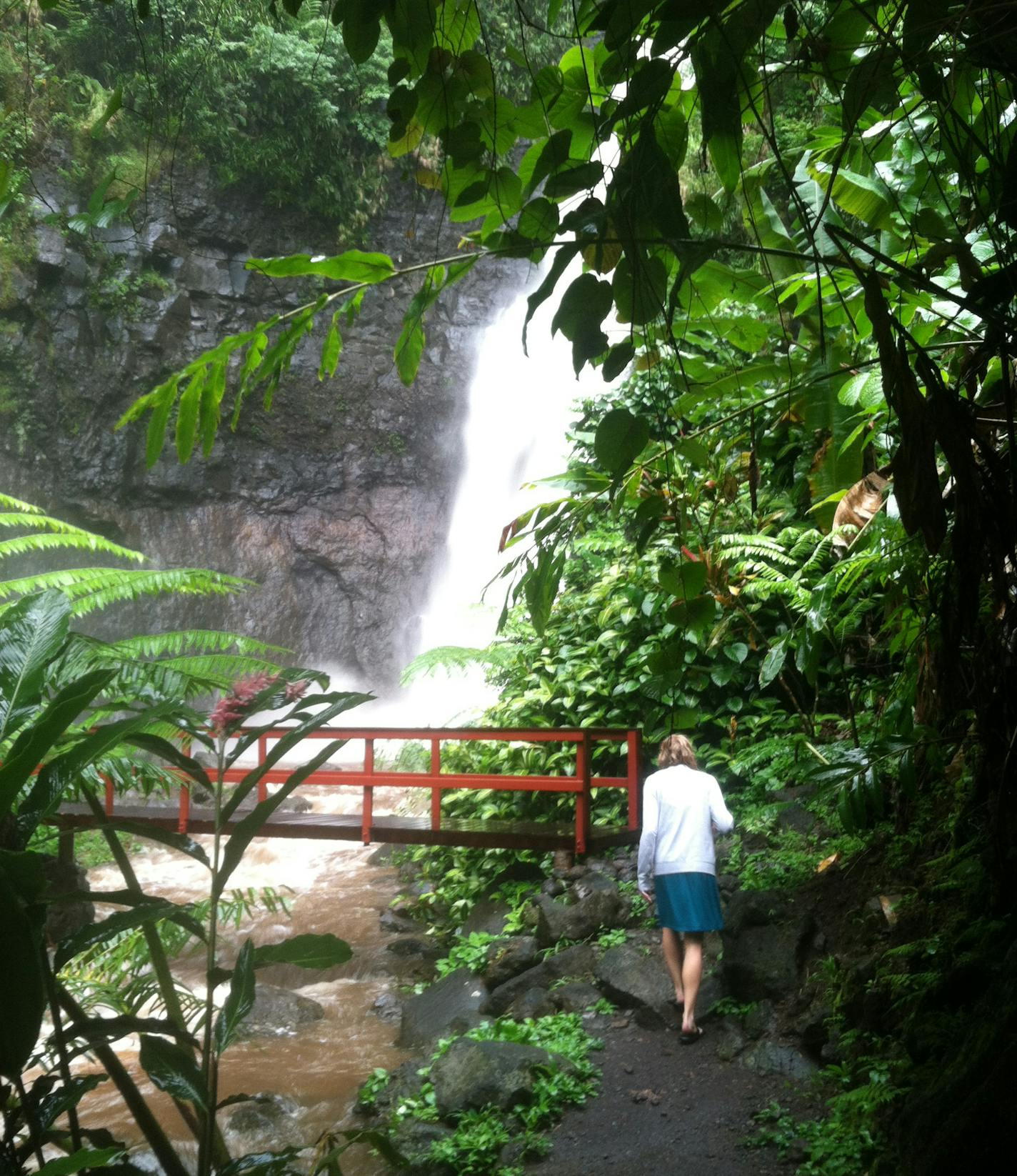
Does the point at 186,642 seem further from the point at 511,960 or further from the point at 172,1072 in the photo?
the point at 172,1072

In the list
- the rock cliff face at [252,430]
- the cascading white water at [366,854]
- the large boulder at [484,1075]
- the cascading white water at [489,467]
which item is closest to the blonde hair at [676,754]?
the cascading white water at [366,854]

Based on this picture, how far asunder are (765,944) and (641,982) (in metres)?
0.65

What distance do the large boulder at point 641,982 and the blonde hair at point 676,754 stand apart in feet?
3.28

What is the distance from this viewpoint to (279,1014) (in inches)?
210

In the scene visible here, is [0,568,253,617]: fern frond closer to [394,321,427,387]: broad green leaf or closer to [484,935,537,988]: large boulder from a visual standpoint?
[484,935,537,988]: large boulder

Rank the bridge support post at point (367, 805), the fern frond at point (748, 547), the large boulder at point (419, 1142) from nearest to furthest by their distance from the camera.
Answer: the large boulder at point (419, 1142) → the fern frond at point (748, 547) → the bridge support post at point (367, 805)

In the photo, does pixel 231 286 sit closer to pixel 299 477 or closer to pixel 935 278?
pixel 299 477

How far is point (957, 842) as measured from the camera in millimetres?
3385

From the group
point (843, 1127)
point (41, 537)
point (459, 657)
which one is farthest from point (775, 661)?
point (459, 657)

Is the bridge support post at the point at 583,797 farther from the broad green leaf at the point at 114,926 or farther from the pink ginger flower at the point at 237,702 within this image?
the broad green leaf at the point at 114,926

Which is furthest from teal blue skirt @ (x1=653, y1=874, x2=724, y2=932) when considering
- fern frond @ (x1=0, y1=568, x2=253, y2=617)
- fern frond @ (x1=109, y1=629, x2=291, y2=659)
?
fern frond @ (x1=0, y1=568, x2=253, y2=617)

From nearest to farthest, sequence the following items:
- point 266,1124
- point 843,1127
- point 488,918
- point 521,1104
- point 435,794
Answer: point 843,1127, point 521,1104, point 266,1124, point 435,794, point 488,918

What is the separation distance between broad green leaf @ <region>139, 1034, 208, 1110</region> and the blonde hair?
329 cm

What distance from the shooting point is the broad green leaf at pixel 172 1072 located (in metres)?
1.42
